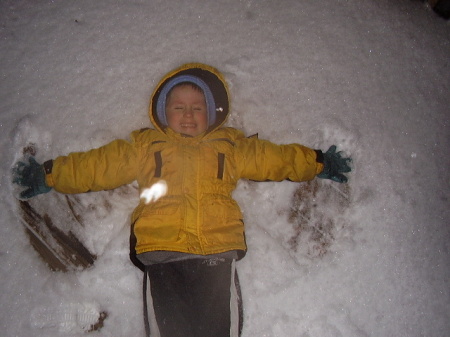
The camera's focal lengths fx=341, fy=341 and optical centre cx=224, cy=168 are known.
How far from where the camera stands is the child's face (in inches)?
73.7

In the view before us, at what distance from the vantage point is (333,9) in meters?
2.30

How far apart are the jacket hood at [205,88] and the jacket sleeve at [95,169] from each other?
0.29m

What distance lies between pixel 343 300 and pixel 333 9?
6.13 ft

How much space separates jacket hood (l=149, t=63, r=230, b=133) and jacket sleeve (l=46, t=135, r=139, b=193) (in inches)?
11.4

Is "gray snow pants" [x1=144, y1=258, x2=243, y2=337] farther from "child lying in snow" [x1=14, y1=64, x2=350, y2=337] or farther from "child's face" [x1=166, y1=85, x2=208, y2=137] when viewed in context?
"child's face" [x1=166, y1=85, x2=208, y2=137]

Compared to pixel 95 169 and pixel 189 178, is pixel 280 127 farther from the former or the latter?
pixel 95 169

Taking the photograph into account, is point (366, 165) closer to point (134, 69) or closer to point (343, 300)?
point (343, 300)

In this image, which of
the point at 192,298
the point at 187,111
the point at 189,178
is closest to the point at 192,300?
the point at 192,298

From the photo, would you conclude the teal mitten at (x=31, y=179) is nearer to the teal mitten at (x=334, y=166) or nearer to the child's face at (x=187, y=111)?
the child's face at (x=187, y=111)

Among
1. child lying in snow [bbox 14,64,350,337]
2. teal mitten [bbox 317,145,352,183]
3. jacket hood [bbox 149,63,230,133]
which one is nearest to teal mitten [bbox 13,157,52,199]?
child lying in snow [bbox 14,64,350,337]

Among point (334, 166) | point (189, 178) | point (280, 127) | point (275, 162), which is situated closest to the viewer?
point (189, 178)

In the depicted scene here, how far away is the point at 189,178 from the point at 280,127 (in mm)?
762

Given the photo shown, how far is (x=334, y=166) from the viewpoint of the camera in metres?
1.97

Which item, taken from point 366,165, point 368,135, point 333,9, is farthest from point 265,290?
point 333,9
